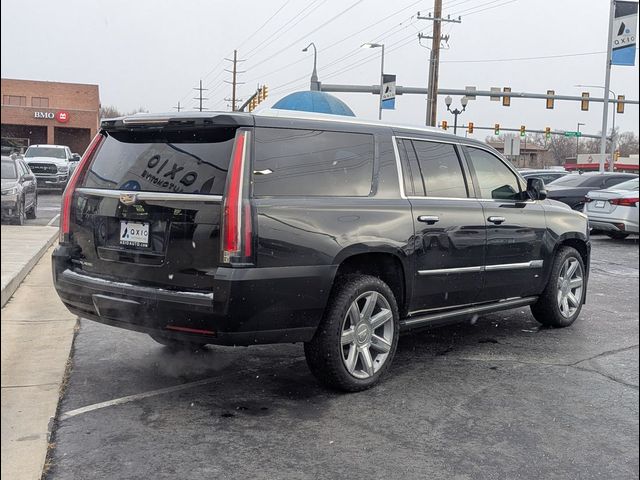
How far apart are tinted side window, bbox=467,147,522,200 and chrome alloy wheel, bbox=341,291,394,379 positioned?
1.54m

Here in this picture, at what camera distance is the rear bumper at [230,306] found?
371 cm

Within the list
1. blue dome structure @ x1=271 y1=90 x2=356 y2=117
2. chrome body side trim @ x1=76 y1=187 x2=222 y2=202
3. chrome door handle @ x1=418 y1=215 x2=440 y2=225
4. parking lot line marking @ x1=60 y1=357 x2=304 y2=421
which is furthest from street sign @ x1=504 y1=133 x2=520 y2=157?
chrome body side trim @ x1=76 y1=187 x2=222 y2=202

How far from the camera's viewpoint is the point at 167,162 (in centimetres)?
411

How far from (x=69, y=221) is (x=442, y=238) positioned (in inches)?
103

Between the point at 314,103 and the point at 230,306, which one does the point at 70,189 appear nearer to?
the point at 230,306

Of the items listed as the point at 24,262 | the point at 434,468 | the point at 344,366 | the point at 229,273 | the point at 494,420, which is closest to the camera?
the point at 434,468

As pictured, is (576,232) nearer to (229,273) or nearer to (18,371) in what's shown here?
(229,273)

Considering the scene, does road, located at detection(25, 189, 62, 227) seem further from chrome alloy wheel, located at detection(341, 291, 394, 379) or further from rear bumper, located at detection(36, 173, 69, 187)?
chrome alloy wheel, located at detection(341, 291, 394, 379)

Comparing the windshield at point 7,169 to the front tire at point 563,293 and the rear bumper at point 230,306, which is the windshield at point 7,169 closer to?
the rear bumper at point 230,306

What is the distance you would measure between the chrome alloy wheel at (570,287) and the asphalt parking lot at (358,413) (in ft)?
1.56

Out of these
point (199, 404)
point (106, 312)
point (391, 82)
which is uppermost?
point (391, 82)

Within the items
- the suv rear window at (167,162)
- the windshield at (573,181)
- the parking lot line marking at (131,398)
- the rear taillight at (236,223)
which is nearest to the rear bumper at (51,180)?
the windshield at (573,181)

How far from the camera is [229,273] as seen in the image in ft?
12.1

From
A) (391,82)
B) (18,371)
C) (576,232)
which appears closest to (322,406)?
(18,371)
